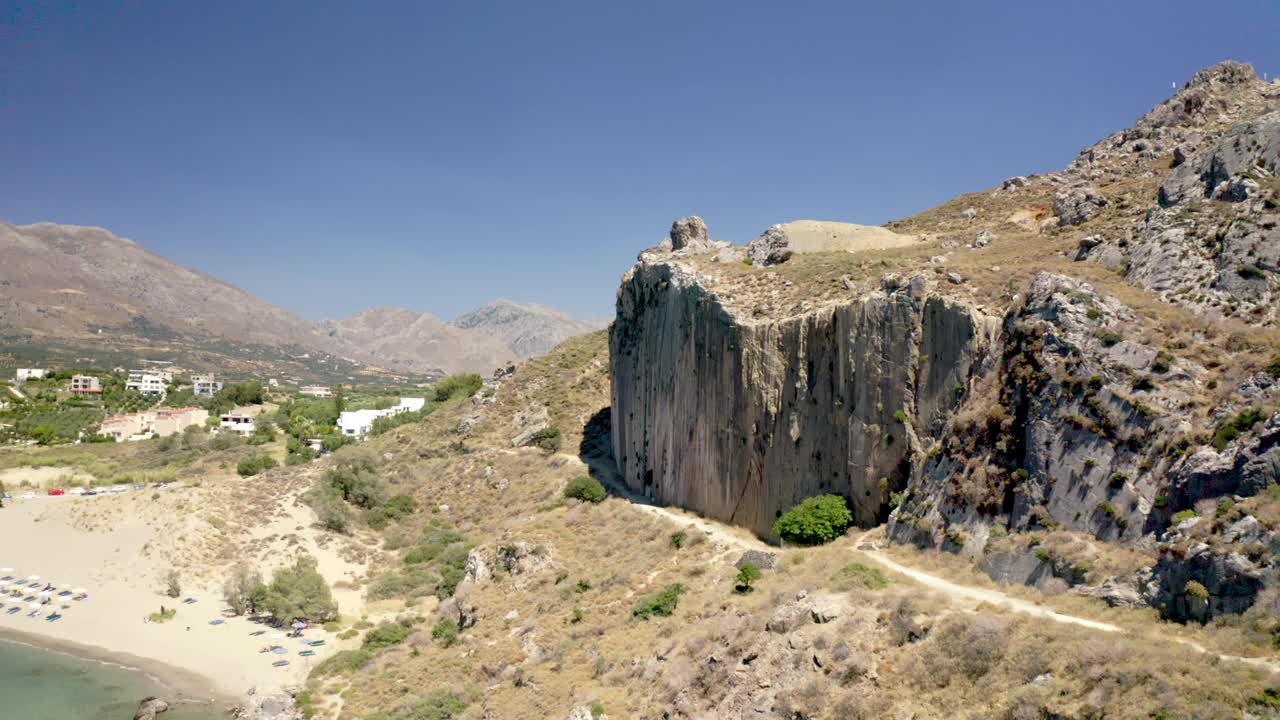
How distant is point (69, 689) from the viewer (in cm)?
3378

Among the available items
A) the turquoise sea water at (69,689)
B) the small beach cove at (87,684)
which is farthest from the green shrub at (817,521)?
the turquoise sea water at (69,689)

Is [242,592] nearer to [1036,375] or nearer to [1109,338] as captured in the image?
[1036,375]

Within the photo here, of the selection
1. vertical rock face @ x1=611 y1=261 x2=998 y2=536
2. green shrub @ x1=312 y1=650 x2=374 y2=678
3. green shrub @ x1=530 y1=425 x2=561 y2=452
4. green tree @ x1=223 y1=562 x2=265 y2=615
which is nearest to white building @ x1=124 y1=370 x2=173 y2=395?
green tree @ x1=223 y1=562 x2=265 y2=615

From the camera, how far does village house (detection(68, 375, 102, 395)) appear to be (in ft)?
437

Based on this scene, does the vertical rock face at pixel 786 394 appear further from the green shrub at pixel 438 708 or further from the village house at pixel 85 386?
the village house at pixel 85 386

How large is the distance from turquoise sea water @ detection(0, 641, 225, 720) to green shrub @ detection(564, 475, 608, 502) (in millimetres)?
19880

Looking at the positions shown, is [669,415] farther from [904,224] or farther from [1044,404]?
[904,224]

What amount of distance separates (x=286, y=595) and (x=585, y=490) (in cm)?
1703

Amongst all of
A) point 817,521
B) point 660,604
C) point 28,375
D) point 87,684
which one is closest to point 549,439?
point 660,604

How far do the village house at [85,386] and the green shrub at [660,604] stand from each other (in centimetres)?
14385

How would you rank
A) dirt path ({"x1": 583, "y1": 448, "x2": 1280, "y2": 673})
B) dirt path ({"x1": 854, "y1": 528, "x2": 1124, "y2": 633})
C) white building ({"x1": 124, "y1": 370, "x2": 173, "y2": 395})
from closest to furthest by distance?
dirt path ({"x1": 583, "y1": 448, "x2": 1280, "y2": 673}) < dirt path ({"x1": 854, "y1": 528, "x2": 1124, "y2": 633}) < white building ({"x1": 124, "y1": 370, "x2": 173, "y2": 395})

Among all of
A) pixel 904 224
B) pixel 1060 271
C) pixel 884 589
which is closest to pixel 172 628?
pixel 884 589

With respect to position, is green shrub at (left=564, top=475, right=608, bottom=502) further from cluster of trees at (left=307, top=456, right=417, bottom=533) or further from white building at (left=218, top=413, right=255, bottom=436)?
white building at (left=218, top=413, right=255, bottom=436)

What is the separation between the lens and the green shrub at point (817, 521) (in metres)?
27.9
